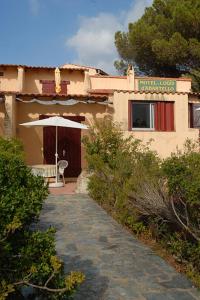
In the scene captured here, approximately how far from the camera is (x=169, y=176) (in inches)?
243

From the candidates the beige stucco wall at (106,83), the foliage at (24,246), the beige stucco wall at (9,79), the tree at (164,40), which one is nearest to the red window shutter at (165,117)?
the beige stucco wall at (106,83)

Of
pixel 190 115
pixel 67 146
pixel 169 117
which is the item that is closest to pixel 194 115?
pixel 190 115

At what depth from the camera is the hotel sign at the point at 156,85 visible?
65.3 ft

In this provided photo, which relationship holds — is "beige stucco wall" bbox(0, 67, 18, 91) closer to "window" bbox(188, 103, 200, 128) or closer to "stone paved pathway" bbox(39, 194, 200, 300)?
"window" bbox(188, 103, 200, 128)

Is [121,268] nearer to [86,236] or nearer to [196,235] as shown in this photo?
[196,235]

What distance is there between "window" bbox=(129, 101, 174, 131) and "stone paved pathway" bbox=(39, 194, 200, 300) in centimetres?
915

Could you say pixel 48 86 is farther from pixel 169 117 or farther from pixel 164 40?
pixel 164 40

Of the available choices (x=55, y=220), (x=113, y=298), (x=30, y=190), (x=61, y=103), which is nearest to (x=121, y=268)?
(x=113, y=298)

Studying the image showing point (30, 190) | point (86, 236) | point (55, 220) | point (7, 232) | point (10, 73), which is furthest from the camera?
point (10, 73)

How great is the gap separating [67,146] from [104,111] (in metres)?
2.41

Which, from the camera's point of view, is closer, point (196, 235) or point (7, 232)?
point (7, 232)

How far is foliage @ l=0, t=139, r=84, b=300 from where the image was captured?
3498 millimetres

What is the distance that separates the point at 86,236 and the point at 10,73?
15.3 meters

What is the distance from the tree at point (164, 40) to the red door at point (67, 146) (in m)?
10.8
